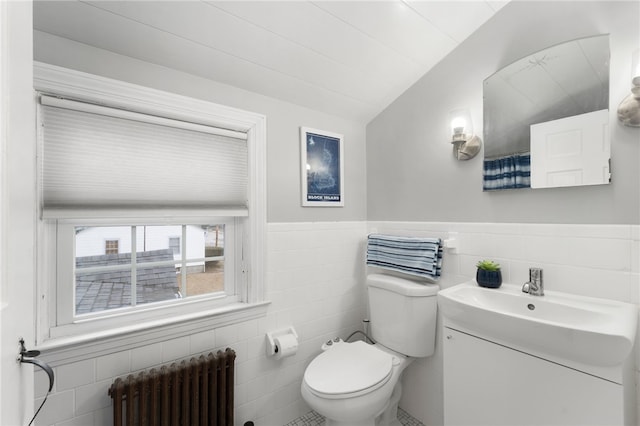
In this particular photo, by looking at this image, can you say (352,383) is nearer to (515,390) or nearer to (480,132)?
(515,390)

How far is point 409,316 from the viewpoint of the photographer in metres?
1.65

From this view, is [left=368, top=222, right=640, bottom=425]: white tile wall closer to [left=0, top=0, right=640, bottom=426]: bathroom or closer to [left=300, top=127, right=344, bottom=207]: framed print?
[left=0, top=0, right=640, bottom=426]: bathroom

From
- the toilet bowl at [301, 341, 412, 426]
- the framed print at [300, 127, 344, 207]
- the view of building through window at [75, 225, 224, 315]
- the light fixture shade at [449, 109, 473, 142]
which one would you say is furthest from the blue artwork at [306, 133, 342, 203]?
the toilet bowl at [301, 341, 412, 426]

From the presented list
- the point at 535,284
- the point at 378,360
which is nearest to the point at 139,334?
the point at 378,360

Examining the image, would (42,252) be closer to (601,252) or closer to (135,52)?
(135,52)

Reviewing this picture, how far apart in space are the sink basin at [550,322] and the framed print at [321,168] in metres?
0.97

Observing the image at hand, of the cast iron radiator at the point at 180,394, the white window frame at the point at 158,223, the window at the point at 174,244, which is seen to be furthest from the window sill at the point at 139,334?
the window at the point at 174,244

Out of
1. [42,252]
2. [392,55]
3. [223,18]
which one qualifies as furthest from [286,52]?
[42,252]

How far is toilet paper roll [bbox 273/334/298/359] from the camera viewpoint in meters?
1.66

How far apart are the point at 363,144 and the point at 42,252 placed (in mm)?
1939

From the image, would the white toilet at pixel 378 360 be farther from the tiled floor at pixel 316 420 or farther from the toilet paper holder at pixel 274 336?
the toilet paper holder at pixel 274 336

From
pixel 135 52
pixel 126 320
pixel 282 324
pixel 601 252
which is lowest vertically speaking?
pixel 282 324

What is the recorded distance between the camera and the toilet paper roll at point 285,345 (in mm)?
1661

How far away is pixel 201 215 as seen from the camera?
1.52m
